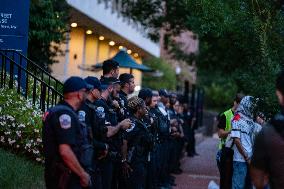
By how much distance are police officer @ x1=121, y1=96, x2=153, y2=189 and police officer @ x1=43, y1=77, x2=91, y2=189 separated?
3.61 metres

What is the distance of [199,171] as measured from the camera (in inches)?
880

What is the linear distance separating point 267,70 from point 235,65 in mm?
11809

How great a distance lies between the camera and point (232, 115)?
44.7 feet

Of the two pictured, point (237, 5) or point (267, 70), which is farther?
point (237, 5)

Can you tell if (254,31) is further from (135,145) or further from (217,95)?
(217,95)

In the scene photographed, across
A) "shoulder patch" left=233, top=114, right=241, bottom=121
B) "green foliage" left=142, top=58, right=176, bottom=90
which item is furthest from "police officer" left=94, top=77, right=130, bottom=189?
"green foliage" left=142, top=58, right=176, bottom=90

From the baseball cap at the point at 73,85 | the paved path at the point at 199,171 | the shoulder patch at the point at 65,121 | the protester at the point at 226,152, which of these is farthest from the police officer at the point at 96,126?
the paved path at the point at 199,171

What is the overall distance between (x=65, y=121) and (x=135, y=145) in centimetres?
427

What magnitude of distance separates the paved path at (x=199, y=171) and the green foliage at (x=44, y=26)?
14.7ft

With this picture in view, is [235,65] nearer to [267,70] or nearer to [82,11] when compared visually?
Result: [82,11]

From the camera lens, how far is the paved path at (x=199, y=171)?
18562 mm

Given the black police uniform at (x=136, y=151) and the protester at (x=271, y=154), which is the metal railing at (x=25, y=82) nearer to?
the black police uniform at (x=136, y=151)

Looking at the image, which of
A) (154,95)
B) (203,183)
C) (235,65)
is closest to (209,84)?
(235,65)

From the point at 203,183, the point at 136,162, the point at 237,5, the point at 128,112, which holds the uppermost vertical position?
the point at 237,5
